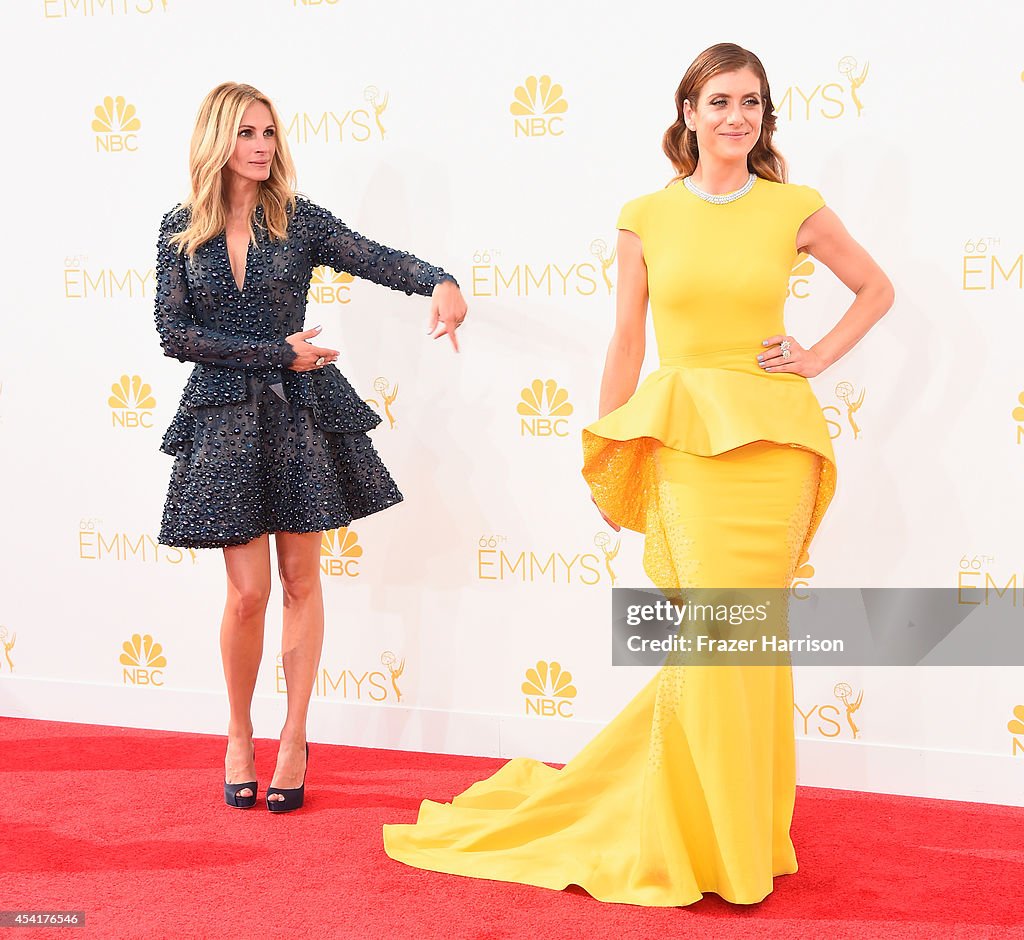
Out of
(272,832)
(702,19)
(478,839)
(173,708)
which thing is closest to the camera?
(478,839)

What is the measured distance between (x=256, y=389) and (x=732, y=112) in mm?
1355

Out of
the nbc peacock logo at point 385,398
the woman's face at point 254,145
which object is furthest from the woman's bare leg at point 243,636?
the woman's face at point 254,145

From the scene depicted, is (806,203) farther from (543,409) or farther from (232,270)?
(232,270)

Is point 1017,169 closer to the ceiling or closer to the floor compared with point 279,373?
closer to the ceiling

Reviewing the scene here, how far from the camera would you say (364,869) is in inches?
108

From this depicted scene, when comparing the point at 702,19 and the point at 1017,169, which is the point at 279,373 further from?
the point at 1017,169

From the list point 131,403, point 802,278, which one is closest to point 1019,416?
point 802,278

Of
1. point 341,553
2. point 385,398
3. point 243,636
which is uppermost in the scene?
point 385,398

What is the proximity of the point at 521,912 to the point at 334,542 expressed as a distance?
1519 mm

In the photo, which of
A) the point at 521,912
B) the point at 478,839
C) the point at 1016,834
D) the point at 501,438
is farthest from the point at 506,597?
the point at 1016,834

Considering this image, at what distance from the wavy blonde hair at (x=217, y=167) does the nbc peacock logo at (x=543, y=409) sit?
835 millimetres

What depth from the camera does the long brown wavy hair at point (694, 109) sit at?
8.38ft

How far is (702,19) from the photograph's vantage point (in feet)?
10.4

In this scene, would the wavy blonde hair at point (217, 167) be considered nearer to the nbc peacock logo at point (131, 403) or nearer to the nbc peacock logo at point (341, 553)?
the nbc peacock logo at point (131, 403)
